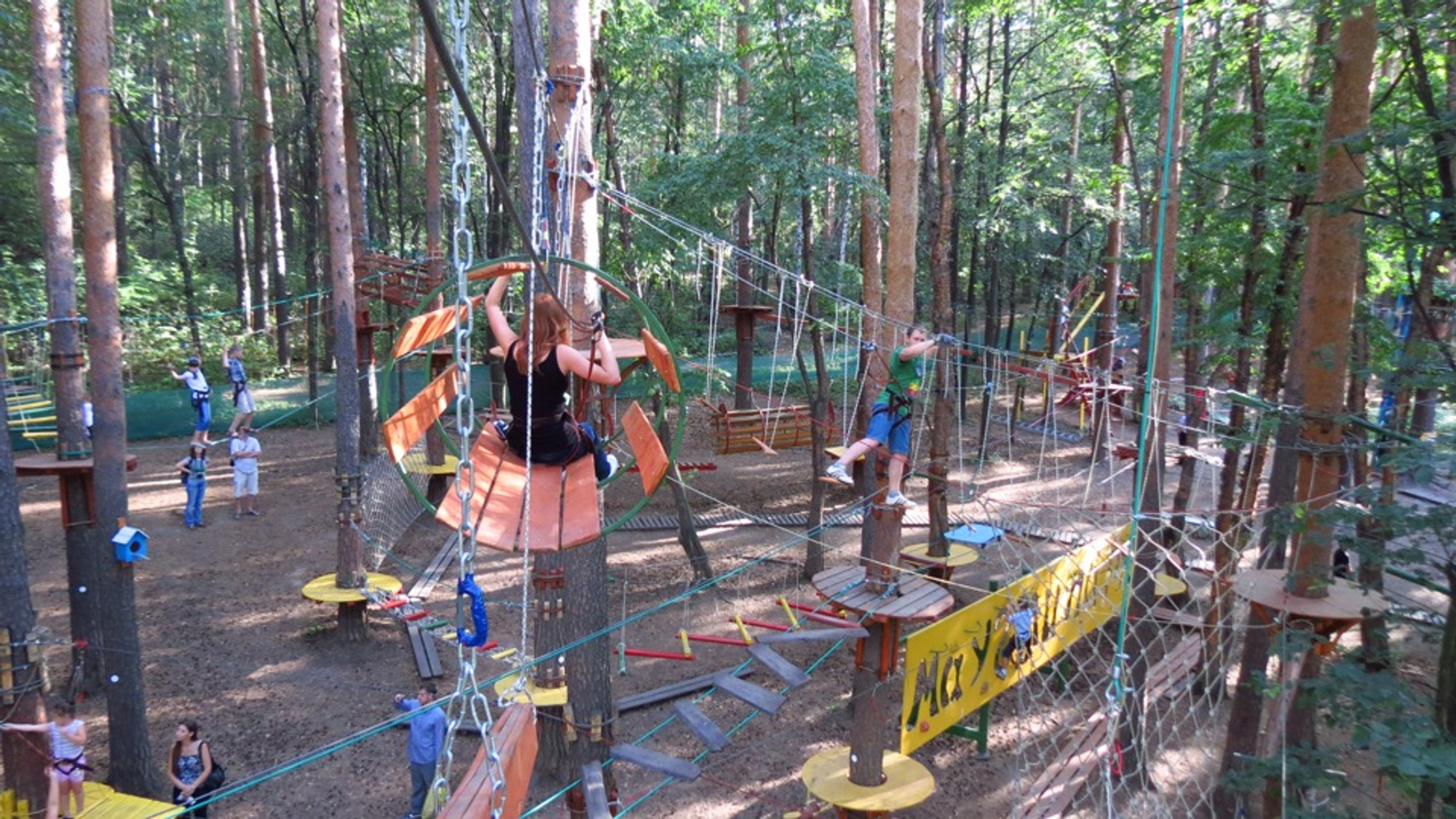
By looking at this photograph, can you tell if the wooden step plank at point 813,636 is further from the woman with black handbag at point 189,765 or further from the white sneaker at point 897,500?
the woman with black handbag at point 189,765

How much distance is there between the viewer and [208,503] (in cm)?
1135

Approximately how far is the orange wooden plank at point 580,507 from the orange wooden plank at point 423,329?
694 millimetres

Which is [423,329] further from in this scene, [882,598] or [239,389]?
[239,389]

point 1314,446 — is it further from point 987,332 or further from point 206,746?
point 987,332

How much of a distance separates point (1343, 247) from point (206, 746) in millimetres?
6962

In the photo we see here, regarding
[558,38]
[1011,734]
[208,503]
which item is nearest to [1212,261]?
[1011,734]

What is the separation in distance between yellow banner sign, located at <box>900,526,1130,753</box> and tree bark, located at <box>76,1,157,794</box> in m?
4.99

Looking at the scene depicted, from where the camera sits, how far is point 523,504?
10.4 ft

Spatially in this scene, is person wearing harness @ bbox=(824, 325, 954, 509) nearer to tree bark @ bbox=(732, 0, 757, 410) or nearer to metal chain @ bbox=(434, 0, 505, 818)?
metal chain @ bbox=(434, 0, 505, 818)

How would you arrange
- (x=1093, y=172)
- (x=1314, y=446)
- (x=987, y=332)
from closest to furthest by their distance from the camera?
(x=1314, y=446)
(x=1093, y=172)
(x=987, y=332)

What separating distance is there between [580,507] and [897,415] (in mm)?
2486

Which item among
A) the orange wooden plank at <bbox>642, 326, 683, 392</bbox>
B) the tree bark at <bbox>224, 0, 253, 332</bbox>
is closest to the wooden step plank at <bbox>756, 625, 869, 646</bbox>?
the orange wooden plank at <bbox>642, 326, 683, 392</bbox>

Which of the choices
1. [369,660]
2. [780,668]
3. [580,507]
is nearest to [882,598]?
[780,668]

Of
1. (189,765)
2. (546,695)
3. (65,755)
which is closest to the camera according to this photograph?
(65,755)
